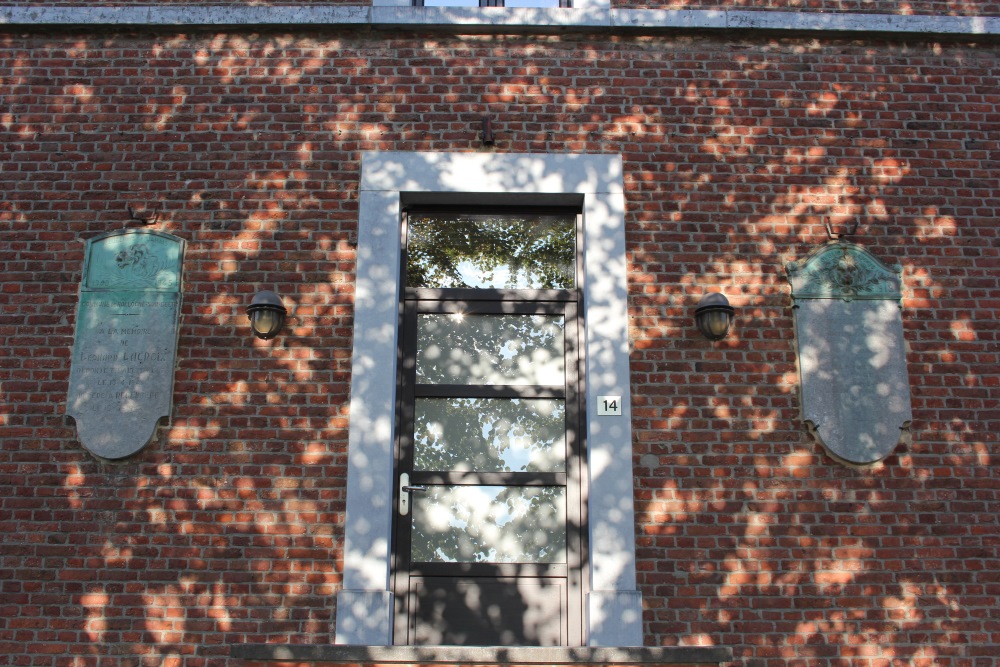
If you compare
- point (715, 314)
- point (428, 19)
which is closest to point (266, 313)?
point (428, 19)

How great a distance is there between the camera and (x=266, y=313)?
17.6 ft

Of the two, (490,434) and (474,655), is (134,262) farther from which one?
(474,655)

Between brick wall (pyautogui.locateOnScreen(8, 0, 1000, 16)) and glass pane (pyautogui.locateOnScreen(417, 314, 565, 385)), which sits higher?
brick wall (pyautogui.locateOnScreen(8, 0, 1000, 16))

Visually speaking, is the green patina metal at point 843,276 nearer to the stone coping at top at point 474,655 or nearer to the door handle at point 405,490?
the stone coping at top at point 474,655

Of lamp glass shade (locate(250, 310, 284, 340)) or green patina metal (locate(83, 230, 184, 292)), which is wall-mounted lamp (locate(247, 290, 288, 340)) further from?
green patina metal (locate(83, 230, 184, 292))

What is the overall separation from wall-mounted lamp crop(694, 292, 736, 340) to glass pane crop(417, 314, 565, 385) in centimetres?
84

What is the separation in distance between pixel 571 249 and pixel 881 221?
1877 mm

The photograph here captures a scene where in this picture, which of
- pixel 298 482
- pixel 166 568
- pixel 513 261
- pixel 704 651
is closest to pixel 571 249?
pixel 513 261

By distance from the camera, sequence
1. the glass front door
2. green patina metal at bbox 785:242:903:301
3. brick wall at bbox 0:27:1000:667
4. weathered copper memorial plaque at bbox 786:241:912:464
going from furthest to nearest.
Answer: green patina metal at bbox 785:242:903:301
weathered copper memorial plaque at bbox 786:241:912:464
the glass front door
brick wall at bbox 0:27:1000:667

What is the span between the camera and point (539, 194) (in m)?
5.77

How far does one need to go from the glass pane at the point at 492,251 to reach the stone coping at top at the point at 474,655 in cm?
223

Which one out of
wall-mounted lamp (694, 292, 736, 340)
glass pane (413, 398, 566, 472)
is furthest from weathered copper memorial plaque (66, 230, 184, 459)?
wall-mounted lamp (694, 292, 736, 340)

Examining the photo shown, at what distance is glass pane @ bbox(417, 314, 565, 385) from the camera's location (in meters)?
5.64

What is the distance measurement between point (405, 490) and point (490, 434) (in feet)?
1.92
